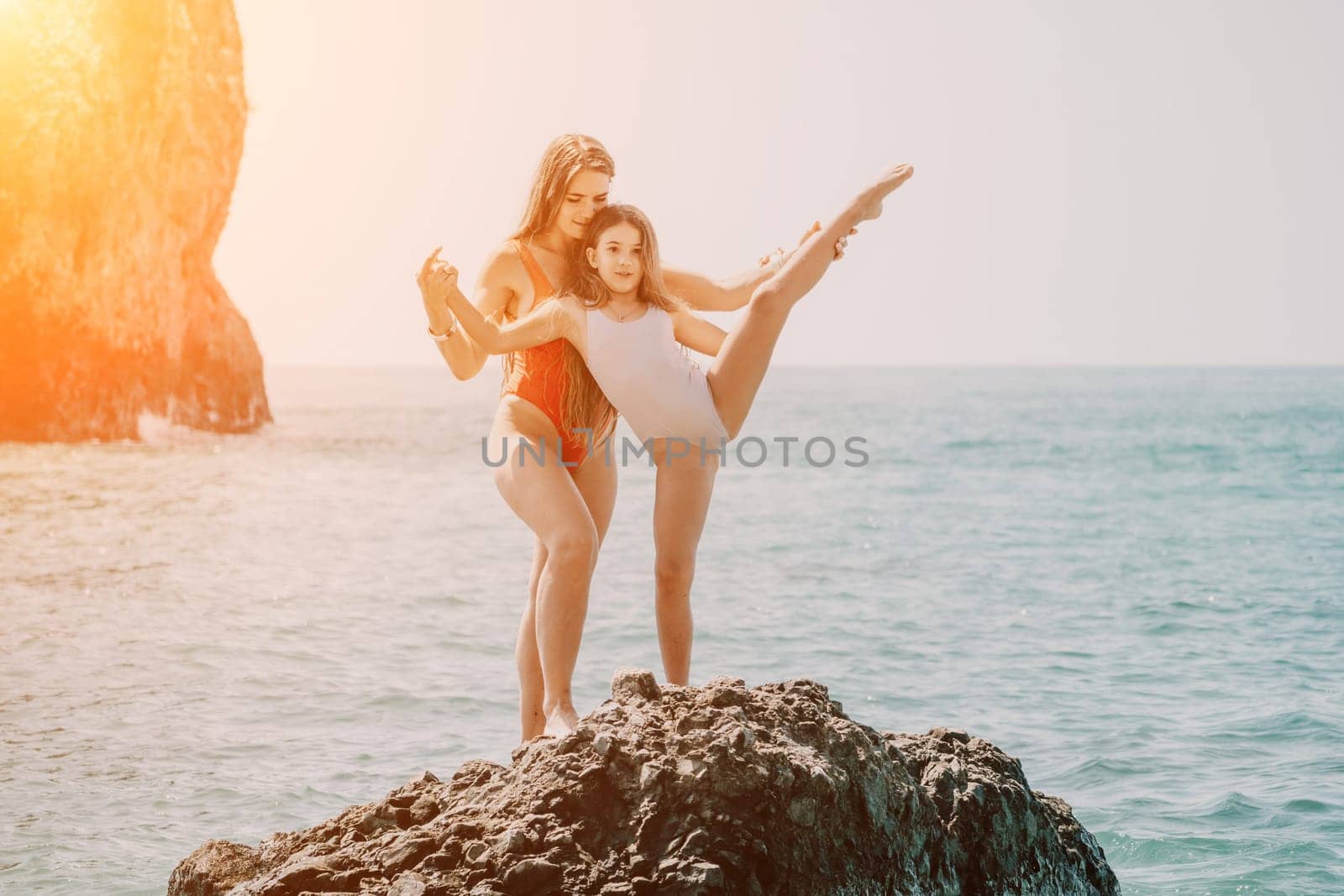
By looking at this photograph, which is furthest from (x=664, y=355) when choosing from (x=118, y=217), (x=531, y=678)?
(x=118, y=217)

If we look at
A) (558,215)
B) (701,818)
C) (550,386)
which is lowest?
(701,818)

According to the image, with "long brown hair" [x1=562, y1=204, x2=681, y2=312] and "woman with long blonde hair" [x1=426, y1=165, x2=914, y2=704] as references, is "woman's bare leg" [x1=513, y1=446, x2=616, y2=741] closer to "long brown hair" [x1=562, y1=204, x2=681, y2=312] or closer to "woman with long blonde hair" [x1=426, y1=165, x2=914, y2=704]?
"woman with long blonde hair" [x1=426, y1=165, x2=914, y2=704]

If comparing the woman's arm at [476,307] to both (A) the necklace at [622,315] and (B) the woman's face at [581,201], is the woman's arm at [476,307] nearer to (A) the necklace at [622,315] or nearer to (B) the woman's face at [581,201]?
(B) the woman's face at [581,201]

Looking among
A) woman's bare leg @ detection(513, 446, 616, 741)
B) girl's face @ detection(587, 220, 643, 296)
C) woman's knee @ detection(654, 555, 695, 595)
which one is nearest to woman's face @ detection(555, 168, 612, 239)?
girl's face @ detection(587, 220, 643, 296)

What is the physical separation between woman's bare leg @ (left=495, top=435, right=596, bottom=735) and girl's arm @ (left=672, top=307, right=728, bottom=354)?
0.76m

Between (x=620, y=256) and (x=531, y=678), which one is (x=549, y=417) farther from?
(x=531, y=678)

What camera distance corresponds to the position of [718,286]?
16.8 feet

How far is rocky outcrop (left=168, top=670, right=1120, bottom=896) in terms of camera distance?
3373 millimetres

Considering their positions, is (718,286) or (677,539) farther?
(718,286)

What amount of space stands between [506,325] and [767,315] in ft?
2.93

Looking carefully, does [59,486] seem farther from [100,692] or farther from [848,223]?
[848,223]

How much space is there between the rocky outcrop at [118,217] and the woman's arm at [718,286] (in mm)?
28584

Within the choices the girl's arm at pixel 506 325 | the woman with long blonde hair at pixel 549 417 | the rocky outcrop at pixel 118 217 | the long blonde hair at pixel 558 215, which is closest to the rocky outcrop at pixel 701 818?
the woman with long blonde hair at pixel 549 417

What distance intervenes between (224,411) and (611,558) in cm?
2412
